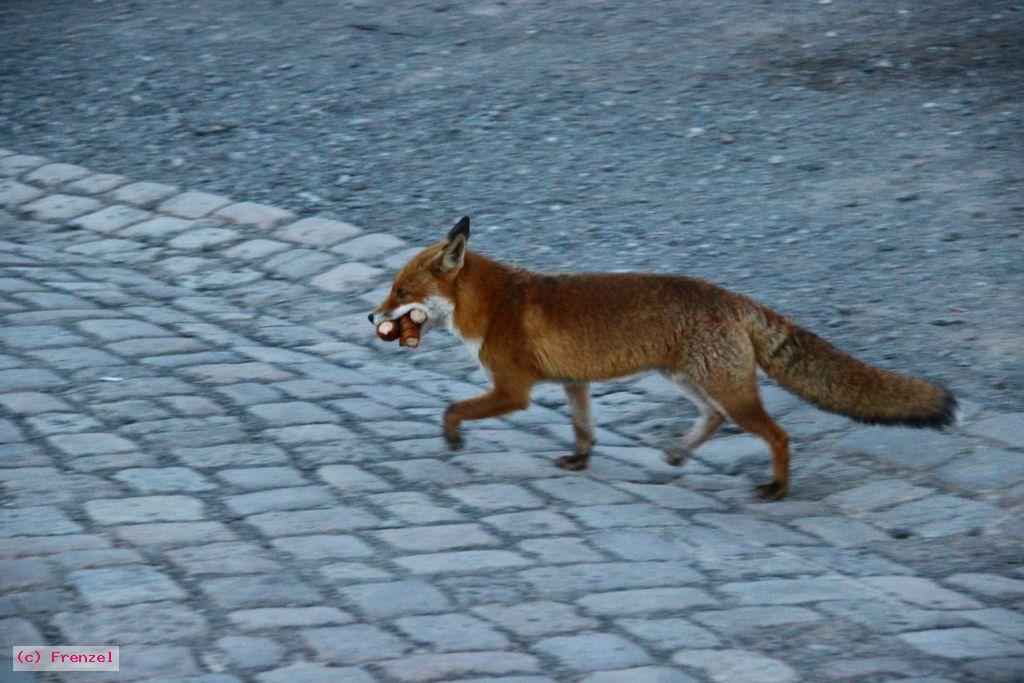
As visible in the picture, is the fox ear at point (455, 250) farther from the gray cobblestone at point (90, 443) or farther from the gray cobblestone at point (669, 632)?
the gray cobblestone at point (669, 632)

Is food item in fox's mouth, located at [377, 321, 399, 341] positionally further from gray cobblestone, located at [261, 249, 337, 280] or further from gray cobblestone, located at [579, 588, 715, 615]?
gray cobblestone, located at [261, 249, 337, 280]

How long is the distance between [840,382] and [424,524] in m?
1.76

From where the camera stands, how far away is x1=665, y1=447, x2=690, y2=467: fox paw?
18.5 feet

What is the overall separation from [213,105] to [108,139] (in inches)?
37.8

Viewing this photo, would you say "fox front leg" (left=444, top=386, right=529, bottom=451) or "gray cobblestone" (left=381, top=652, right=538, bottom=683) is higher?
"fox front leg" (left=444, top=386, right=529, bottom=451)

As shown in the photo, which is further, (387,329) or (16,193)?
(16,193)

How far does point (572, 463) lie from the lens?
18.3 feet

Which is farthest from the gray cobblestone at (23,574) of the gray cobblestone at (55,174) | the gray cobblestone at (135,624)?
the gray cobblestone at (55,174)

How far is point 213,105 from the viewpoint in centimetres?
1101

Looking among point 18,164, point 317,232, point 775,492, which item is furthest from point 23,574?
point 18,164

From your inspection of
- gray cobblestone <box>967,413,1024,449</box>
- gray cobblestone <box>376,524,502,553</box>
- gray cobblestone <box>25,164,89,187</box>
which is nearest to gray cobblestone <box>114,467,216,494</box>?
gray cobblestone <box>376,524,502,553</box>

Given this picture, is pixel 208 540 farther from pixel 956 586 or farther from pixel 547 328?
pixel 956 586

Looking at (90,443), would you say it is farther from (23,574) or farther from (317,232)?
(317,232)

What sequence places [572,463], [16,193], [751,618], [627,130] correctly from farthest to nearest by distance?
[627,130], [16,193], [572,463], [751,618]
